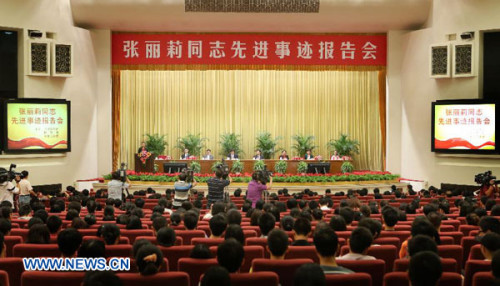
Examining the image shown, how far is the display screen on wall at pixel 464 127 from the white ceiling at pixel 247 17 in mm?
2821

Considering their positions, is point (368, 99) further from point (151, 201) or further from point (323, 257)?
point (323, 257)

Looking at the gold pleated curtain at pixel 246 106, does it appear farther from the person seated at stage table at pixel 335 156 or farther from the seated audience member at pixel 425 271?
the seated audience member at pixel 425 271

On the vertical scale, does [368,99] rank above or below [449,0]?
below

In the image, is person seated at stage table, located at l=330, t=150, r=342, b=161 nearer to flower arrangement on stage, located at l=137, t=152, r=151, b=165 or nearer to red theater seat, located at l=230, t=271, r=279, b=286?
flower arrangement on stage, located at l=137, t=152, r=151, b=165

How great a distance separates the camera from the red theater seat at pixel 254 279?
11.6 ft

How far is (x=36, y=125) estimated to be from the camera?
14.8 meters

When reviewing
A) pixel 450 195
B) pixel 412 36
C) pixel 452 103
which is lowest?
pixel 450 195

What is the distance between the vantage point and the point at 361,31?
17094 mm

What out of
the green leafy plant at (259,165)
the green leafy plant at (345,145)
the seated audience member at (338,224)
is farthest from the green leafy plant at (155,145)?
the seated audience member at (338,224)

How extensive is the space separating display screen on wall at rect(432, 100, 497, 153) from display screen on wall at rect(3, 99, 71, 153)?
32.1 ft

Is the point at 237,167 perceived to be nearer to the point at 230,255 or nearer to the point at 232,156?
the point at 232,156

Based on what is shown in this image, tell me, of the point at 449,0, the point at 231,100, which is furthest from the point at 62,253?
the point at 231,100

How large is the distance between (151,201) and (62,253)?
239 inches

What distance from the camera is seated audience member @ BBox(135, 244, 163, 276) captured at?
3719 millimetres
